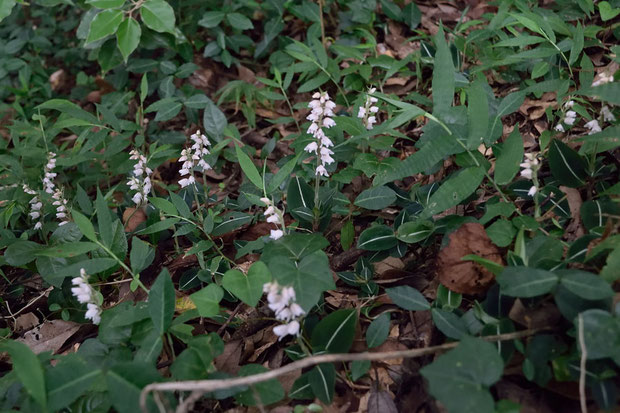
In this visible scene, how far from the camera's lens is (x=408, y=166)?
1.80m

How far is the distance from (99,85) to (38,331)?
228 centimetres

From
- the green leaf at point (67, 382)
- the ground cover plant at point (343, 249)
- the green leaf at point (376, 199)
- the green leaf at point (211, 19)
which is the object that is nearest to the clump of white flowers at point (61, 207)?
the ground cover plant at point (343, 249)

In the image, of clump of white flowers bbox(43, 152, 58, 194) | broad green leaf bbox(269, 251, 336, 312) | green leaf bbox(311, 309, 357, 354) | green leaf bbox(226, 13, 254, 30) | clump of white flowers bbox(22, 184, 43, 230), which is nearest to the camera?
broad green leaf bbox(269, 251, 336, 312)

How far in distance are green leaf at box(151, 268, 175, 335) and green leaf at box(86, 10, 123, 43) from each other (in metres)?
1.40

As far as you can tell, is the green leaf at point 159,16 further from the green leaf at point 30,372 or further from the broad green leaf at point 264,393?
the broad green leaf at point 264,393

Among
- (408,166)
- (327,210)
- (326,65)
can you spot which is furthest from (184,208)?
(326,65)

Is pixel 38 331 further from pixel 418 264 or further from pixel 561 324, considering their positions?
pixel 561 324

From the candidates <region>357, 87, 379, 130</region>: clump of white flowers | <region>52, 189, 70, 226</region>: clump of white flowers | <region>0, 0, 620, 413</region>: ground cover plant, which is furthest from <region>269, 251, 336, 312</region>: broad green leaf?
<region>52, 189, 70, 226</region>: clump of white flowers

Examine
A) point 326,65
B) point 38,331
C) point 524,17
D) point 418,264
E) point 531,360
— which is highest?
point 524,17

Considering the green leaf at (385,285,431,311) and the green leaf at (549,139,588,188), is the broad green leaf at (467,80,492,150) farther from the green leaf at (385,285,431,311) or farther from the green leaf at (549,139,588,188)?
the green leaf at (385,285,431,311)

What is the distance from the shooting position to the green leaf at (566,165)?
2055 millimetres

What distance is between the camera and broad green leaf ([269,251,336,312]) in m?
1.62

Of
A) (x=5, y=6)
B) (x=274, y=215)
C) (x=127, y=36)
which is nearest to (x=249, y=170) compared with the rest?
(x=274, y=215)

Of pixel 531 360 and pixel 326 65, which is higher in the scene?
pixel 326 65
